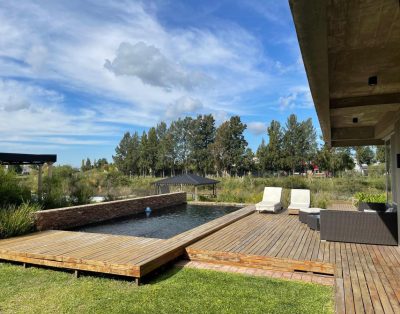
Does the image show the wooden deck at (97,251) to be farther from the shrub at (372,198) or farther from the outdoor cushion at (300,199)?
the shrub at (372,198)

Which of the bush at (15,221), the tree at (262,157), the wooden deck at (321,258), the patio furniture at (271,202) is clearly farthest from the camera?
the tree at (262,157)

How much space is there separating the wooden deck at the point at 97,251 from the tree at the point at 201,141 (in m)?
37.0

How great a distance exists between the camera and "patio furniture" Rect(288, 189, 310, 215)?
9.91 metres

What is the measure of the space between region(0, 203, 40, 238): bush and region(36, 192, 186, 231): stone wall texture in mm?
260

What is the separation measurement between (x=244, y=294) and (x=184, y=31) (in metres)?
11.2

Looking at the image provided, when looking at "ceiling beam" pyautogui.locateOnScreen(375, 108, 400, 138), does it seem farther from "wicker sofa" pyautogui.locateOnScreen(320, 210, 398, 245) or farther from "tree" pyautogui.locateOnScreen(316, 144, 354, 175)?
"tree" pyautogui.locateOnScreen(316, 144, 354, 175)

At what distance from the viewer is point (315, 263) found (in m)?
4.71

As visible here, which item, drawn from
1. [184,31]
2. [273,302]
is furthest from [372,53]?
[184,31]

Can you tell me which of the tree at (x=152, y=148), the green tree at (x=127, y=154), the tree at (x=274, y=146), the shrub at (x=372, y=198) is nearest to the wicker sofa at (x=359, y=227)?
the shrub at (x=372, y=198)

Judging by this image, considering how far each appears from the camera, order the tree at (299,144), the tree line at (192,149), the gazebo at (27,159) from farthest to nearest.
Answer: the tree line at (192,149) → the tree at (299,144) → the gazebo at (27,159)

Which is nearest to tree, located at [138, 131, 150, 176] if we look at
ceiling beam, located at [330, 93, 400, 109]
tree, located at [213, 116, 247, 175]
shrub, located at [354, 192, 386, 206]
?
tree, located at [213, 116, 247, 175]

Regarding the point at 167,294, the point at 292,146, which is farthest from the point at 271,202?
the point at 292,146

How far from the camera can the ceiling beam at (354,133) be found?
791 centimetres

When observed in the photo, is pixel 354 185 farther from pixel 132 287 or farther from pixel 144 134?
pixel 144 134
